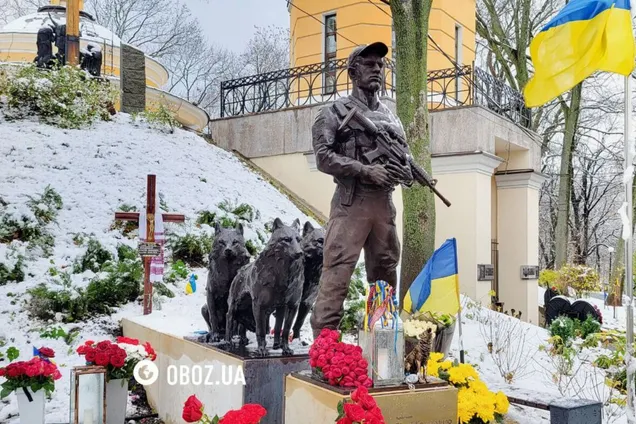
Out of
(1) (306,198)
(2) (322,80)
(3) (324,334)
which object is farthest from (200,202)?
(3) (324,334)

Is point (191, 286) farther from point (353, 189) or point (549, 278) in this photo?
point (549, 278)

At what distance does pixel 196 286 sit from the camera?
381 inches

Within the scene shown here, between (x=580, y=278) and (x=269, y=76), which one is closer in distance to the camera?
(x=269, y=76)

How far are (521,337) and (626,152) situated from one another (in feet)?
15.0

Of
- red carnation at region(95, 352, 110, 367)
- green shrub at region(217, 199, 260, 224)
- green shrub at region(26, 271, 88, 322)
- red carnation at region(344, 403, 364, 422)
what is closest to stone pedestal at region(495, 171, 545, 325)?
green shrub at region(217, 199, 260, 224)

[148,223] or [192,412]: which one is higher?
[148,223]

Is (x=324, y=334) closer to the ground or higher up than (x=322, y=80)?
closer to the ground

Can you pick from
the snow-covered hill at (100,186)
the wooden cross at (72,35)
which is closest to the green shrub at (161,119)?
the snow-covered hill at (100,186)

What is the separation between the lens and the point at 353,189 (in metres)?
4.80

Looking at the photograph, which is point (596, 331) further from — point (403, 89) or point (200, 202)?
point (200, 202)

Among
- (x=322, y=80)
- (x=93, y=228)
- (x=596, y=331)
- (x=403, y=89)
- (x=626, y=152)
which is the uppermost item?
(x=322, y=80)

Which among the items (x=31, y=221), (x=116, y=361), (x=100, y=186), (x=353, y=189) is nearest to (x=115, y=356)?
(x=116, y=361)

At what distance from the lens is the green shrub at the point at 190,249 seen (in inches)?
419

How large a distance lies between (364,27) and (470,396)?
554 inches
